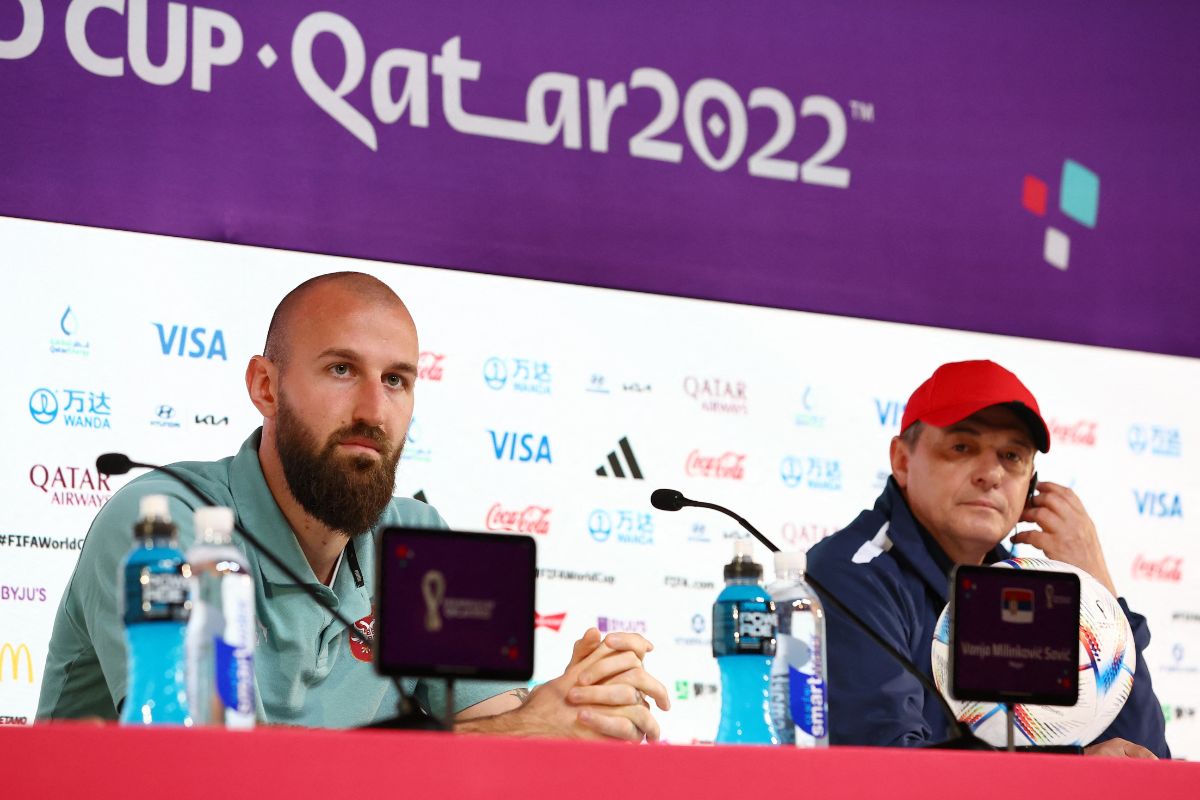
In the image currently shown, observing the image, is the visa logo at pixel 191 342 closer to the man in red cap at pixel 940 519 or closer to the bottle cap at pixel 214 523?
the man in red cap at pixel 940 519

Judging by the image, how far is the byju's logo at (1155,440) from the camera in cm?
401

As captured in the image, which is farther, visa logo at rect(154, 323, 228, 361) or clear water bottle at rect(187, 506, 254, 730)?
visa logo at rect(154, 323, 228, 361)

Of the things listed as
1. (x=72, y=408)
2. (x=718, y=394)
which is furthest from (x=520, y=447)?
(x=72, y=408)

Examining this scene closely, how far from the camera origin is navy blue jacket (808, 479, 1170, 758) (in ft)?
8.07

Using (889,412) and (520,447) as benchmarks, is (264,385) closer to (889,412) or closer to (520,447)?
(520,447)

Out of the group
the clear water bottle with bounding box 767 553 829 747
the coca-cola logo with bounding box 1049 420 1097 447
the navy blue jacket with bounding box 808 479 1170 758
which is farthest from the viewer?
the coca-cola logo with bounding box 1049 420 1097 447

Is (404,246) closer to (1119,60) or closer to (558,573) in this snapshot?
(558,573)

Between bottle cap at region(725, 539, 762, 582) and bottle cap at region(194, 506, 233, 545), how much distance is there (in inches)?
27.6

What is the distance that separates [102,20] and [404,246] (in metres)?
0.73

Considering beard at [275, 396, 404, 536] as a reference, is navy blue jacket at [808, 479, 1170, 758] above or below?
below

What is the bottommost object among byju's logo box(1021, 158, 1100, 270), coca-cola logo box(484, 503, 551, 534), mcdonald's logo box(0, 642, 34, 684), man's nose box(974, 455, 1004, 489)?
mcdonald's logo box(0, 642, 34, 684)

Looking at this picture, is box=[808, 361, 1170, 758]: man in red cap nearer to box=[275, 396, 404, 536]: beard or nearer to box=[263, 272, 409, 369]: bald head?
box=[275, 396, 404, 536]: beard

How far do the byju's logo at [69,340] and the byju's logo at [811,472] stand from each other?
1.53 m

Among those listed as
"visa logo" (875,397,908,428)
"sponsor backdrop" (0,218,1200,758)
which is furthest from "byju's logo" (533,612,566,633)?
"visa logo" (875,397,908,428)
